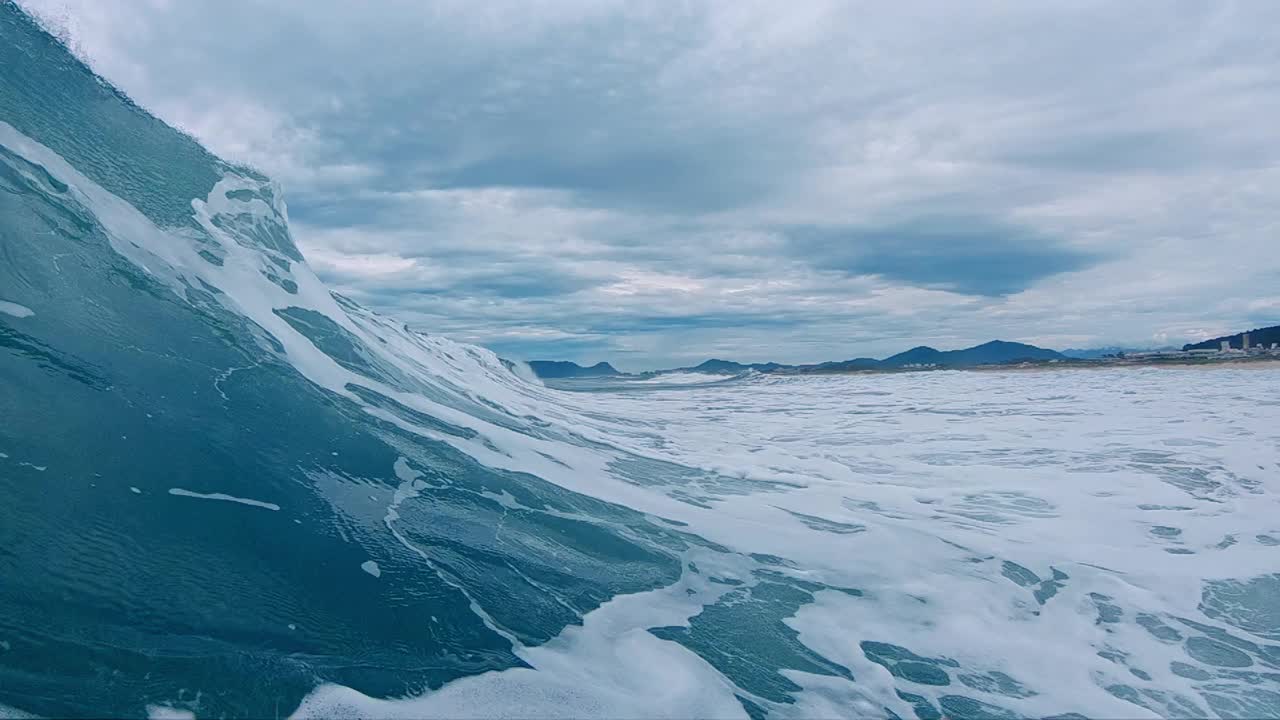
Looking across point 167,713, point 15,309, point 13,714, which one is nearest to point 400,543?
point 167,713

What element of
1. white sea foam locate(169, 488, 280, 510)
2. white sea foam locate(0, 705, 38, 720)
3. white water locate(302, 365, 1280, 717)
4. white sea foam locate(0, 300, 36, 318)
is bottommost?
white water locate(302, 365, 1280, 717)

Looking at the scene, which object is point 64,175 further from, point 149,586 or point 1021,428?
point 1021,428

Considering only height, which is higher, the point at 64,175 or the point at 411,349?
the point at 64,175

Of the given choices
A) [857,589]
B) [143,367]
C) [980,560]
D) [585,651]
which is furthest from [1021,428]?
[143,367]

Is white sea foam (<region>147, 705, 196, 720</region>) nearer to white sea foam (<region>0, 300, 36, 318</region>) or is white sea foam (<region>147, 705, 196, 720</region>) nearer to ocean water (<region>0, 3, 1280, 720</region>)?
ocean water (<region>0, 3, 1280, 720</region>)

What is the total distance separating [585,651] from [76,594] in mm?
2587

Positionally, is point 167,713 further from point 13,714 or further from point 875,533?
point 875,533

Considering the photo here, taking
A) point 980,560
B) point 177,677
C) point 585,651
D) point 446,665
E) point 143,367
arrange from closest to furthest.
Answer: point 177,677 < point 446,665 < point 585,651 < point 143,367 < point 980,560

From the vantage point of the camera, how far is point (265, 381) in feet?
22.3

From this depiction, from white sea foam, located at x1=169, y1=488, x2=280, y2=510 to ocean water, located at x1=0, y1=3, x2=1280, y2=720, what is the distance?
26mm

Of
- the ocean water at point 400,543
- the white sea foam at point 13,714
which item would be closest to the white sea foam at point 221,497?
the ocean water at point 400,543

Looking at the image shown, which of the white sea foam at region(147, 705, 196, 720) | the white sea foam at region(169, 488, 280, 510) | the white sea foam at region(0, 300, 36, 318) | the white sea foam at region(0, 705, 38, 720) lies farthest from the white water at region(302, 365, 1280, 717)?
the white sea foam at region(0, 300, 36, 318)

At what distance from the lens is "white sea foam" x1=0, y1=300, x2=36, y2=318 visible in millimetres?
5195

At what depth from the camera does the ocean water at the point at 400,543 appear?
3674 mm
